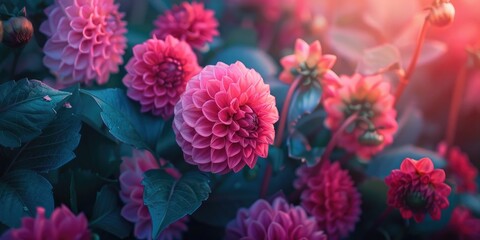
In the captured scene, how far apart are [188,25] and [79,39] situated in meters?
0.16

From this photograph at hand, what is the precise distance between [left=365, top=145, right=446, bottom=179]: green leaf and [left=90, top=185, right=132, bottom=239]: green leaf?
416mm

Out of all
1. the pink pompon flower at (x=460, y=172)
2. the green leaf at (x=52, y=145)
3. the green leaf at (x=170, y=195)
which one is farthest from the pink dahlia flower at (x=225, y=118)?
the pink pompon flower at (x=460, y=172)

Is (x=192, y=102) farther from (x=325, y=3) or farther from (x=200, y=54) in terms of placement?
(x=325, y=3)

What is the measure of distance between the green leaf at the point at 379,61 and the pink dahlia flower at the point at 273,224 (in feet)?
0.74

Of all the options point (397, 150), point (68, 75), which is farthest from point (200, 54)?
point (397, 150)

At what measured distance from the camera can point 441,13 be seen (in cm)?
69

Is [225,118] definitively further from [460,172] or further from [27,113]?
[460,172]

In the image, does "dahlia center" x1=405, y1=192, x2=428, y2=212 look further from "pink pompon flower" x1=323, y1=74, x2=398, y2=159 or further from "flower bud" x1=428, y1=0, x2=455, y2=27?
"flower bud" x1=428, y1=0, x2=455, y2=27

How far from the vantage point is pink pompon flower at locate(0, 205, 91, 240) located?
497mm

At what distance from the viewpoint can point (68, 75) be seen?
71 cm

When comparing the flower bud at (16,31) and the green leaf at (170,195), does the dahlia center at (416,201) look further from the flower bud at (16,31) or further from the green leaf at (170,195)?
the flower bud at (16,31)

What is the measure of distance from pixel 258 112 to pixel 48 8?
12.9 inches

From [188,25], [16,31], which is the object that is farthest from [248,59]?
[16,31]

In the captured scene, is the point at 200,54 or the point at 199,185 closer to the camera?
the point at 199,185
